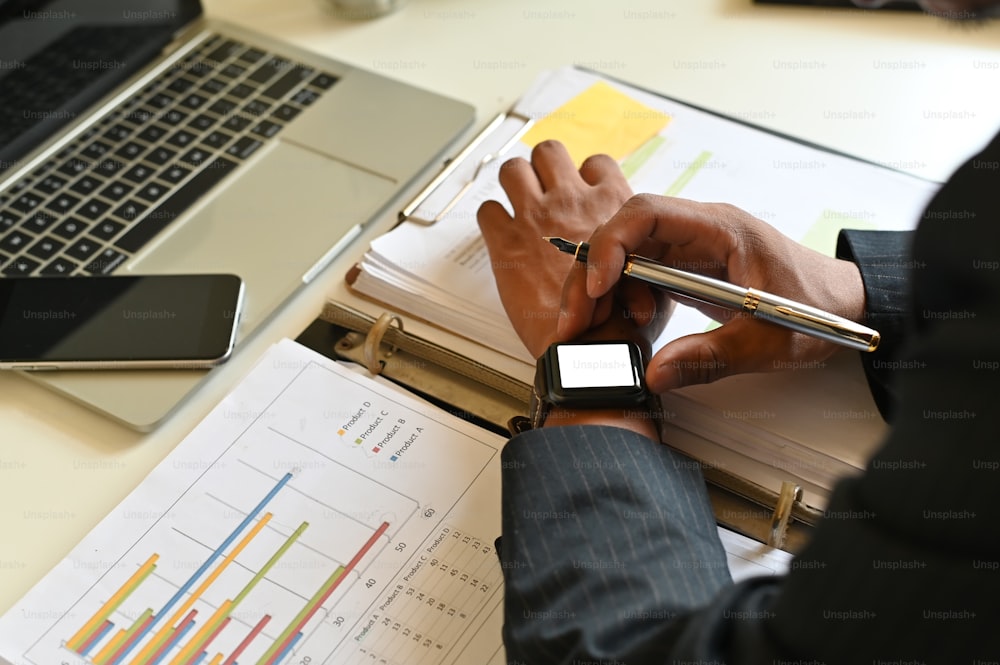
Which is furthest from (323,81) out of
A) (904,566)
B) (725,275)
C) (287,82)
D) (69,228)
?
(904,566)

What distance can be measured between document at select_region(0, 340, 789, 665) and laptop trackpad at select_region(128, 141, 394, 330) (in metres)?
0.16

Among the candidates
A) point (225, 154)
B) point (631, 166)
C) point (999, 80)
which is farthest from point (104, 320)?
point (999, 80)

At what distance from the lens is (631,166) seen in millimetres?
1028

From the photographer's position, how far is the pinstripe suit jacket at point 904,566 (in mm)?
465

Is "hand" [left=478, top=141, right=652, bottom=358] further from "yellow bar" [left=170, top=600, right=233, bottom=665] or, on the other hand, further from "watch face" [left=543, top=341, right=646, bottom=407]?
"yellow bar" [left=170, top=600, right=233, bottom=665]

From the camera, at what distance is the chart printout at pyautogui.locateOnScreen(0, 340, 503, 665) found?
2.25 ft

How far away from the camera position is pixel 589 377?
759 millimetres

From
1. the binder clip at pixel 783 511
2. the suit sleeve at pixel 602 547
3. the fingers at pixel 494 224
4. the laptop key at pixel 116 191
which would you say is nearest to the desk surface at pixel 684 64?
the fingers at pixel 494 224

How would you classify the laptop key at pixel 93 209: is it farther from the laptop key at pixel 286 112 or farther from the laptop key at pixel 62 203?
the laptop key at pixel 286 112

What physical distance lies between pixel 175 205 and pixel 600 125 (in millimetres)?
478

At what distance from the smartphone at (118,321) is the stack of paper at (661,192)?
0.48 feet

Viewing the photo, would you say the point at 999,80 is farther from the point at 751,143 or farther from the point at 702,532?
the point at 702,532

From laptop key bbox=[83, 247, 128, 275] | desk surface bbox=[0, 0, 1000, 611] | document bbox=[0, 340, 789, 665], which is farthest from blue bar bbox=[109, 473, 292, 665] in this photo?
laptop key bbox=[83, 247, 128, 275]

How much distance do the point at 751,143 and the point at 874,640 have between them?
2.16 ft
